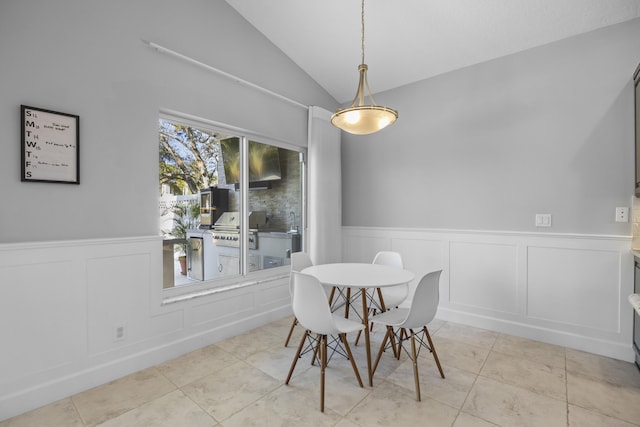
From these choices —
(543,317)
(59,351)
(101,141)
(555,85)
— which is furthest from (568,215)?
(59,351)

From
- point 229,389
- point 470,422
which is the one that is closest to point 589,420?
point 470,422

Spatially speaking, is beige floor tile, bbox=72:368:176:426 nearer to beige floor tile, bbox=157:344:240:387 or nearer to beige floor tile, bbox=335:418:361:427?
beige floor tile, bbox=157:344:240:387

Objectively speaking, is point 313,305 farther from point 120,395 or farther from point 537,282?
point 537,282

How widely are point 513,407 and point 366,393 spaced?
3.02ft

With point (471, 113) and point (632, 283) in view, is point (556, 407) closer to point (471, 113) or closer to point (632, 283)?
point (632, 283)

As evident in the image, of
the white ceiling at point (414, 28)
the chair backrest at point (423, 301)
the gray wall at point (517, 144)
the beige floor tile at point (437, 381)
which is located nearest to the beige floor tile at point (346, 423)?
the beige floor tile at point (437, 381)

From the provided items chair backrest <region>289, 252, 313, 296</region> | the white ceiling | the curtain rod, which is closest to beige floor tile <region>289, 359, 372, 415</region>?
chair backrest <region>289, 252, 313, 296</region>

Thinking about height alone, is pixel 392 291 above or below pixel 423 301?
below

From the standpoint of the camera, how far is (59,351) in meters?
2.05

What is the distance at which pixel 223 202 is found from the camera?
322 centimetres

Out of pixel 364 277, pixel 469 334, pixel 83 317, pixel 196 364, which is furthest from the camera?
pixel 469 334

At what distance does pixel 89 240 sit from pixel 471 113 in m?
3.70

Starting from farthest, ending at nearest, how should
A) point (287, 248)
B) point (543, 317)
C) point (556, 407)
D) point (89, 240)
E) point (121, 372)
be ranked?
point (287, 248)
point (543, 317)
point (121, 372)
point (89, 240)
point (556, 407)

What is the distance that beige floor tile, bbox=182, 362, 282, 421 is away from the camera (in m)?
1.95
